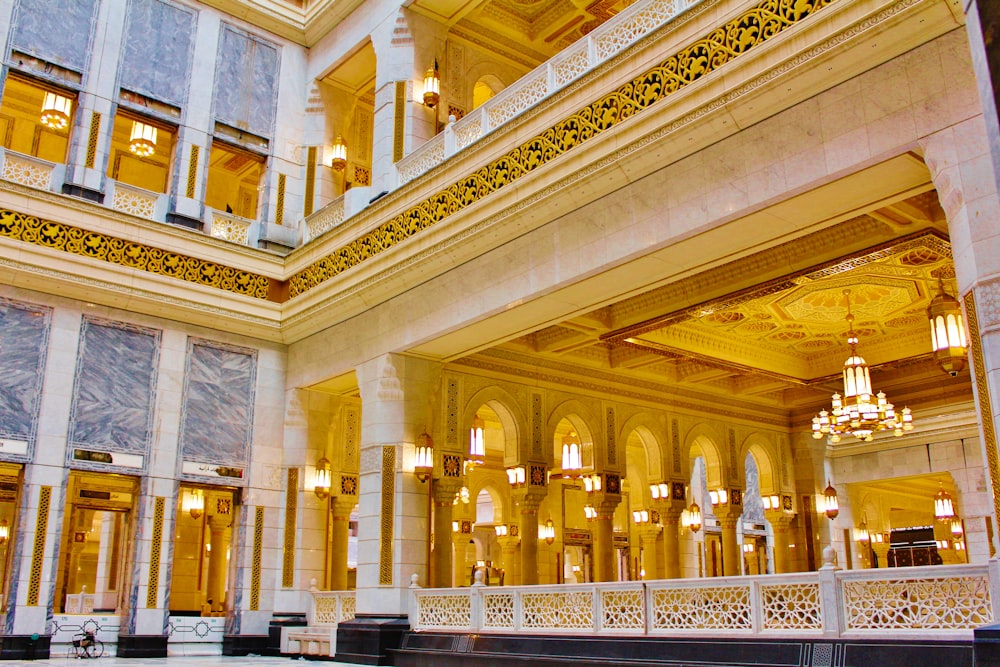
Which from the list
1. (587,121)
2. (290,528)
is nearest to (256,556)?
(290,528)

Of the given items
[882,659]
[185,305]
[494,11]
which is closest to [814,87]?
[882,659]

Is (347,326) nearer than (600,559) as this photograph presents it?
Yes

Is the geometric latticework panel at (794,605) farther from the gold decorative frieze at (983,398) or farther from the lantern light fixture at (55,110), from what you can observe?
the lantern light fixture at (55,110)

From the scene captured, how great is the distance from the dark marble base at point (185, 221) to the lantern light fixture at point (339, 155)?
190cm

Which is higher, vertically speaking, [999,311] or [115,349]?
[115,349]

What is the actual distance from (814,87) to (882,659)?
3468 mm

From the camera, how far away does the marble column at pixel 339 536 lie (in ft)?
36.9

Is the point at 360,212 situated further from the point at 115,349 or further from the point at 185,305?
the point at 115,349

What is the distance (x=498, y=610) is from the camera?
7.97 metres

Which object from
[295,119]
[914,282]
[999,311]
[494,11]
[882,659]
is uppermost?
[494,11]

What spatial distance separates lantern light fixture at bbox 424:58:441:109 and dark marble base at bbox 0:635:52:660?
6725mm

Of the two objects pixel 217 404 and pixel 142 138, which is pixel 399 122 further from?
pixel 217 404

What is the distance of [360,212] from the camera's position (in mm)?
9852

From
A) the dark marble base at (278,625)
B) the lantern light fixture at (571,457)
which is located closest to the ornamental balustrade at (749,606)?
the dark marble base at (278,625)
